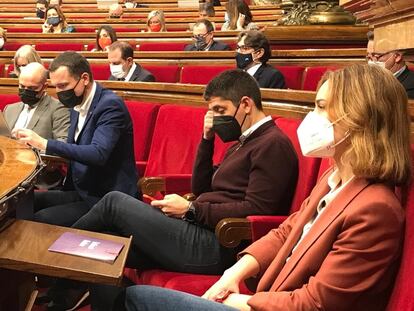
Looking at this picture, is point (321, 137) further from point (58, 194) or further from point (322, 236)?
point (58, 194)

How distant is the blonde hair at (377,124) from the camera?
0.73 meters

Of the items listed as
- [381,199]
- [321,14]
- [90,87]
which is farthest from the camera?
[321,14]

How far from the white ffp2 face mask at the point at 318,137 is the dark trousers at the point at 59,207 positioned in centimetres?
80

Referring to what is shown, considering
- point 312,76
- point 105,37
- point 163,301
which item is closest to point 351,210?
point 163,301

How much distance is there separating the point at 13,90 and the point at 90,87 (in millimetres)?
760

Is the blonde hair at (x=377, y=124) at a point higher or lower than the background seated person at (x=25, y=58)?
higher

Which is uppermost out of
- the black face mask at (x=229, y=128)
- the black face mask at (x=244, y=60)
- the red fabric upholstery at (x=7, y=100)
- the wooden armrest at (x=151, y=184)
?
the black face mask at (x=229, y=128)

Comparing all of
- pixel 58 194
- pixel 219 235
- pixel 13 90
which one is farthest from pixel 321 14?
pixel 219 235

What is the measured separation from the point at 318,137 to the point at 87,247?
42cm

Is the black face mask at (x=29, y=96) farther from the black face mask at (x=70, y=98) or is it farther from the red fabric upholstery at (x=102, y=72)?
the red fabric upholstery at (x=102, y=72)

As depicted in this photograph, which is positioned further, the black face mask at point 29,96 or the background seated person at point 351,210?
the black face mask at point 29,96

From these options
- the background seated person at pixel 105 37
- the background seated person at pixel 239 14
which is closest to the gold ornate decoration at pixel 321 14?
the background seated person at pixel 239 14

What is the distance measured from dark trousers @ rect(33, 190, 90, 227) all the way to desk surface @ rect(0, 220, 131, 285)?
1.31 ft

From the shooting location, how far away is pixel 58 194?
1610 mm
